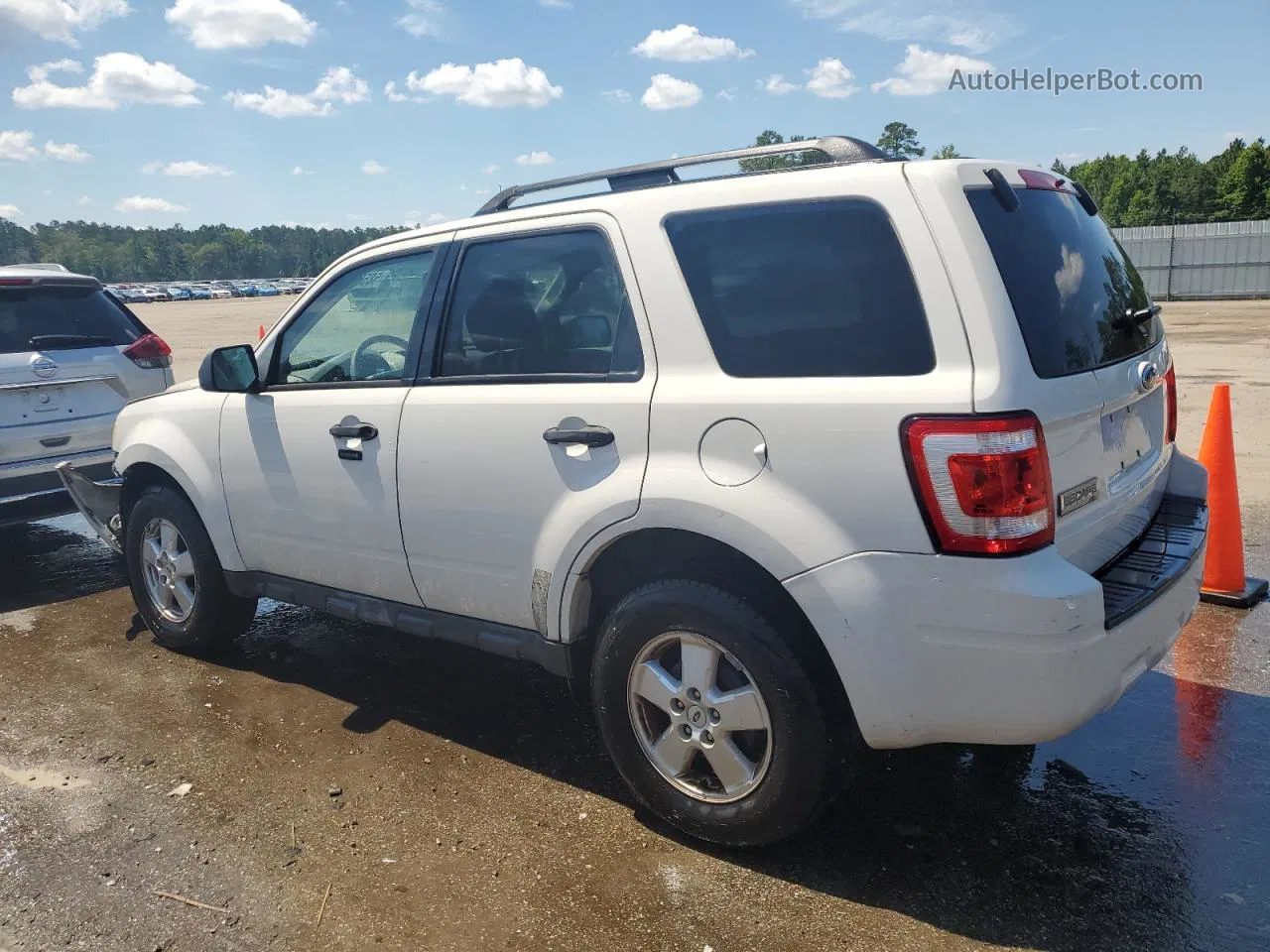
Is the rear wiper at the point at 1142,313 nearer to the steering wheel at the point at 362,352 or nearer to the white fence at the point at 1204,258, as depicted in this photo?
the steering wheel at the point at 362,352

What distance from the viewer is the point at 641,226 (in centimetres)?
304

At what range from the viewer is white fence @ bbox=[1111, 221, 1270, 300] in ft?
92.9

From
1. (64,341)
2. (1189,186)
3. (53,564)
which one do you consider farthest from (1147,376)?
(1189,186)

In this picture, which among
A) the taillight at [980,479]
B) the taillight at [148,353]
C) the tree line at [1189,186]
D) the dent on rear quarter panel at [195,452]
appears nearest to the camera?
the taillight at [980,479]

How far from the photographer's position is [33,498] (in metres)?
5.92

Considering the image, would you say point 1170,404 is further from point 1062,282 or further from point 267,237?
point 267,237

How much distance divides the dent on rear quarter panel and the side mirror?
0.21 meters

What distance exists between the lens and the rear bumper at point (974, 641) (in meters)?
2.39

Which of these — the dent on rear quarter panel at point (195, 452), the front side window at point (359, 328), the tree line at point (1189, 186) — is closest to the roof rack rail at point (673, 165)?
the front side window at point (359, 328)

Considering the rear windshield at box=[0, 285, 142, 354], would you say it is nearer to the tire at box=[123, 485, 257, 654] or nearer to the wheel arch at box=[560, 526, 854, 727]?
the tire at box=[123, 485, 257, 654]

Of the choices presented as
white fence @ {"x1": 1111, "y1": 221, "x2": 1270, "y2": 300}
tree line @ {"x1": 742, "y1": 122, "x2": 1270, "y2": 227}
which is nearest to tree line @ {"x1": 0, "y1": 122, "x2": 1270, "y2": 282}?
tree line @ {"x1": 742, "y1": 122, "x2": 1270, "y2": 227}

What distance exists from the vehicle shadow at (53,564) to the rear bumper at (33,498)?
0.48m

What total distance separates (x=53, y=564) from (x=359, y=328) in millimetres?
4088

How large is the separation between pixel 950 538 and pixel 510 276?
71.5 inches
